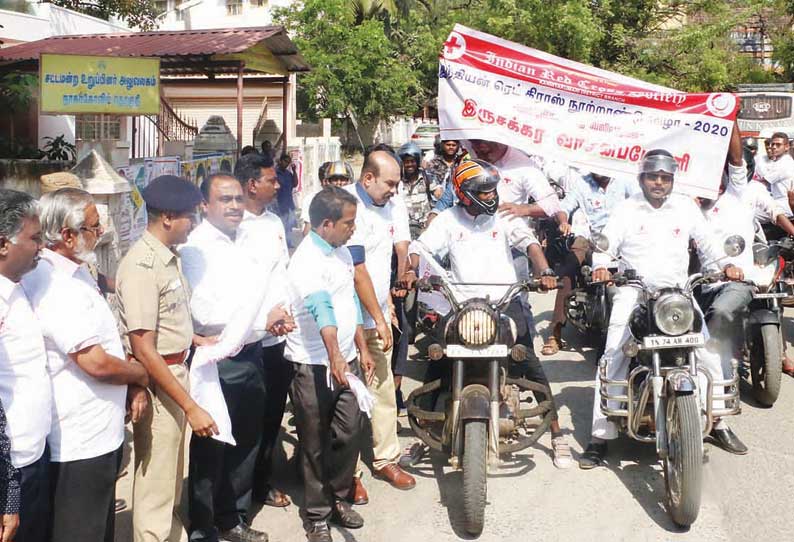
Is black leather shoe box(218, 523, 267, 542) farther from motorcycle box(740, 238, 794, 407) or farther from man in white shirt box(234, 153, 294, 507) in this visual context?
motorcycle box(740, 238, 794, 407)

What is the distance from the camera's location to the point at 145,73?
26.5 ft

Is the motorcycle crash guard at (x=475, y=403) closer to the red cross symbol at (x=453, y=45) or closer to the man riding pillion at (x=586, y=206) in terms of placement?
the man riding pillion at (x=586, y=206)

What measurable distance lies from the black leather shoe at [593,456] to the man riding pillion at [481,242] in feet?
0.32

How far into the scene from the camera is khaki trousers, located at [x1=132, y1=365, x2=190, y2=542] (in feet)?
12.0

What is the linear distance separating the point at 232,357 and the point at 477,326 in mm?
1278

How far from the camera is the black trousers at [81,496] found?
3.14 metres

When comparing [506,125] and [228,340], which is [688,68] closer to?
[506,125]

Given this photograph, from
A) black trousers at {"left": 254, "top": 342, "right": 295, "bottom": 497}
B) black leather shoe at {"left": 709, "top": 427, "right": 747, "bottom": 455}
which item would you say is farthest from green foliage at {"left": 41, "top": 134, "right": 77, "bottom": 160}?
black leather shoe at {"left": 709, "top": 427, "right": 747, "bottom": 455}

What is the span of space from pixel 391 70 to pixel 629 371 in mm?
29113

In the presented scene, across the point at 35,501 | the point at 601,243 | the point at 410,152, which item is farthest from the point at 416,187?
the point at 35,501

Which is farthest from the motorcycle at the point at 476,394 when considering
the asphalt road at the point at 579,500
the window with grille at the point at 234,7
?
the window with grille at the point at 234,7

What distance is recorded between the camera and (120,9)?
21.1 m

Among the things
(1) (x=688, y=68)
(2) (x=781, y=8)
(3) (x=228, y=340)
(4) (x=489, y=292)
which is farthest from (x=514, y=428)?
(2) (x=781, y=8)

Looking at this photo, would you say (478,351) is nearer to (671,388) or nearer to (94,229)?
(671,388)
